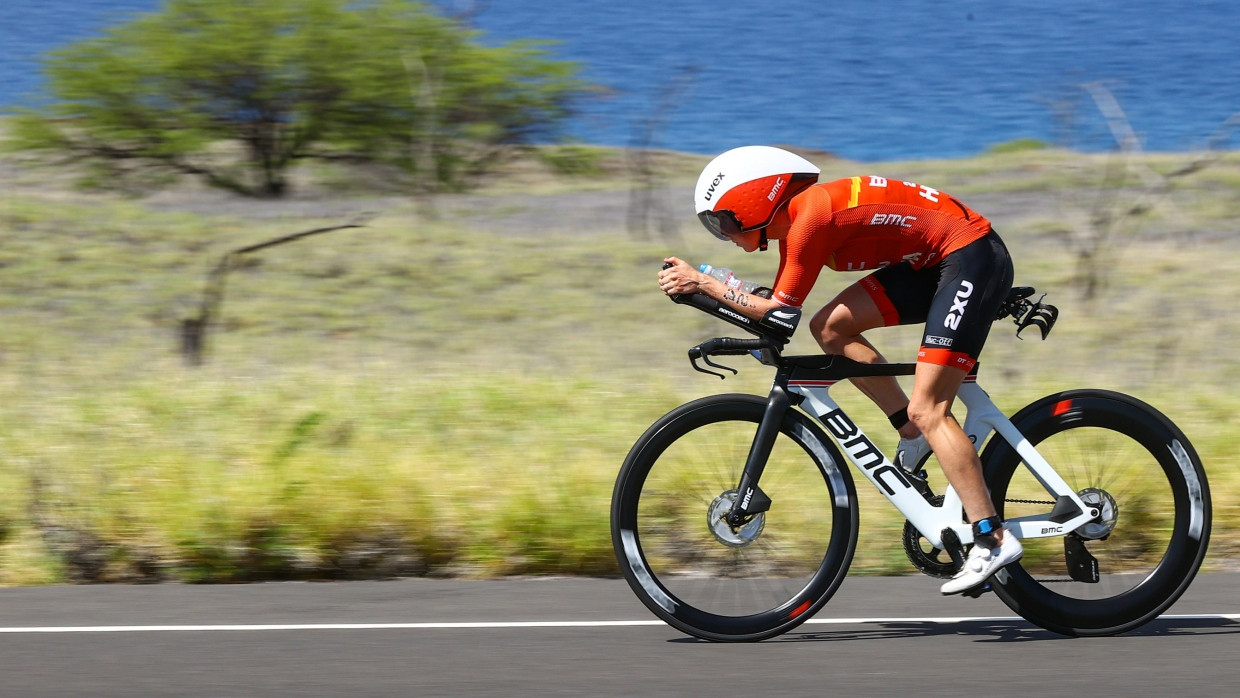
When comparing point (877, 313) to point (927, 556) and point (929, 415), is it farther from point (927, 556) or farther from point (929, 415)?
point (927, 556)

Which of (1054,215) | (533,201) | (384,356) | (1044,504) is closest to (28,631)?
(1044,504)

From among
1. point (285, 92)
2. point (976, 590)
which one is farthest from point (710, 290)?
point (285, 92)

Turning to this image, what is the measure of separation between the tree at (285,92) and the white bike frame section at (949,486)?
22352 millimetres

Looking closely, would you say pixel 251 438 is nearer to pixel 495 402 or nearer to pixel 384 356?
pixel 495 402

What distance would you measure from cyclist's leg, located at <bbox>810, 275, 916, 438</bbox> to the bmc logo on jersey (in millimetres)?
313

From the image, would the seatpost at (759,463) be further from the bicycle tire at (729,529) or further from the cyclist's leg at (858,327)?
the cyclist's leg at (858,327)

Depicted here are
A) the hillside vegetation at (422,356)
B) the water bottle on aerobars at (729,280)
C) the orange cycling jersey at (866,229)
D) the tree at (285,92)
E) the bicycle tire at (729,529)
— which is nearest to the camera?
the orange cycling jersey at (866,229)

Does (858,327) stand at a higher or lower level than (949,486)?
higher

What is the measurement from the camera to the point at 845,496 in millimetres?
5434

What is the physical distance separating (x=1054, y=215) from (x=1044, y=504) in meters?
18.6

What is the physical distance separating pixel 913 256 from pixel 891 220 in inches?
7.7

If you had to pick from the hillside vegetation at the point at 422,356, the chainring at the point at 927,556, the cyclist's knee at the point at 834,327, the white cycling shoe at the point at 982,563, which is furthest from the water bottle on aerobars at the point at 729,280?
the hillside vegetation at the point at 422,356

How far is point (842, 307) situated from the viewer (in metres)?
5.41

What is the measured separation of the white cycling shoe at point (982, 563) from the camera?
17.1ft
